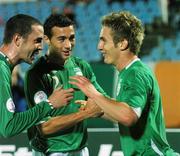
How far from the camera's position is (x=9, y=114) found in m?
3.46

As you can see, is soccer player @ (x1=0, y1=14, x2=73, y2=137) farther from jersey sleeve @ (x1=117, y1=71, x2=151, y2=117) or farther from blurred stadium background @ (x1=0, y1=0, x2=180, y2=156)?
blurred stadium background @ (x1=0, y1=0, x2=180, y2=156)

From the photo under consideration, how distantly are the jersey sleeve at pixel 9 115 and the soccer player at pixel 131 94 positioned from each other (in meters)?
0.39

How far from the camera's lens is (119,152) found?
6219 millimetres

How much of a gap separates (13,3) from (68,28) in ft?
30.5

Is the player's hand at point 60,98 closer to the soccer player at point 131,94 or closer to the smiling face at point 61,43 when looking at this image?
the soccer player at point 131,94

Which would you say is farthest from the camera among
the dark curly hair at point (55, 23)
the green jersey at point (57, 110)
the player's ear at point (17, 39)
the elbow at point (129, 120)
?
the dark curly hair at point (55, 23)

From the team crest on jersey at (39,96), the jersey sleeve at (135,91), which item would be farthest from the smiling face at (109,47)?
the team crest on jersey at (39,96)

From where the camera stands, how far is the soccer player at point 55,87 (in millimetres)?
4250

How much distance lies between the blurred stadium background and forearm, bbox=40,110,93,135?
10.3 feet

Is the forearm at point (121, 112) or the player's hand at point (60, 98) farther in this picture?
the player's hand at point (60, 98)

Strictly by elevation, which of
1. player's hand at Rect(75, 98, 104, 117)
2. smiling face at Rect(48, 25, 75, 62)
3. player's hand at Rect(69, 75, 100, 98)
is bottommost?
player's hand at Rect(75, 98, 104, 117)

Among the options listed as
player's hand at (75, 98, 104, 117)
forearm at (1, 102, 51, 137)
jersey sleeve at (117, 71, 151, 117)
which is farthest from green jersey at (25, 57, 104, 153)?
jersey sleeve at (117, 71, 151, 117)

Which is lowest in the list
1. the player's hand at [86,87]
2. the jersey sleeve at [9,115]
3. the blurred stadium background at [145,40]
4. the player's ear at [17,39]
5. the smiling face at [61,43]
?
the blurred stadium background at [145,40]

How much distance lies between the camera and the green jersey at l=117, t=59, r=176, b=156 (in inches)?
136
